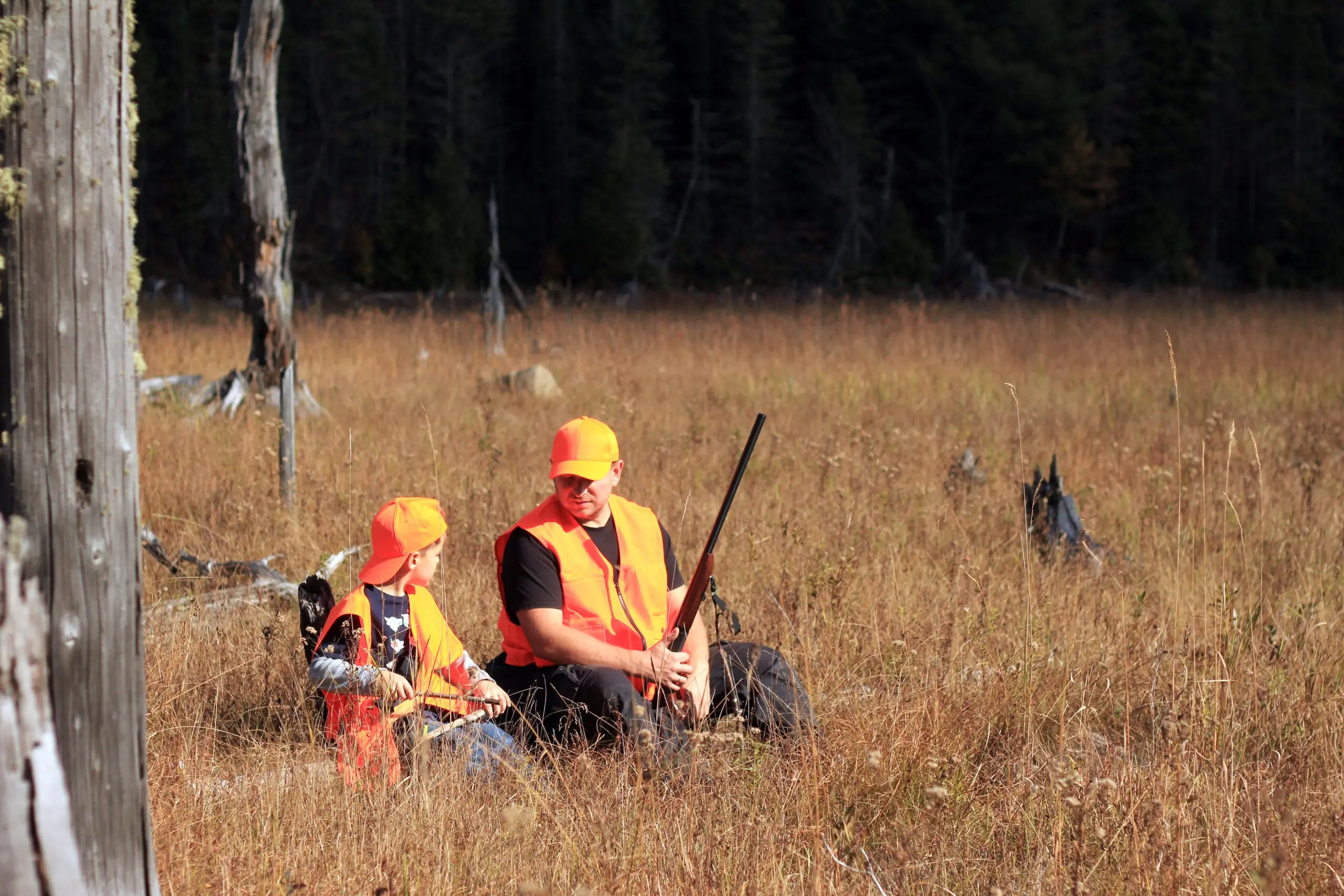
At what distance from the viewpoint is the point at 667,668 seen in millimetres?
3738

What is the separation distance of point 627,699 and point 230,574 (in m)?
2.47

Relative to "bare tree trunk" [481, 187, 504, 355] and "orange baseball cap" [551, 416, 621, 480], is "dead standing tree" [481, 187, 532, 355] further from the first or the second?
"orange baseball cap" [551, 416, 621, 480]

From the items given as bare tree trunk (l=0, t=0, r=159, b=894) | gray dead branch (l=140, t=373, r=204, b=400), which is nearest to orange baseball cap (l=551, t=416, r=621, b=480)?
bare tree trunk (l=0, t=0, r=159, b=894)

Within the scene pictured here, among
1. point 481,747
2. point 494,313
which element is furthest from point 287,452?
point 494,313

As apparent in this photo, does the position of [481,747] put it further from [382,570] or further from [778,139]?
[778,139]

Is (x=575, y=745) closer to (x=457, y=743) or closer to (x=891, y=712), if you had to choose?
(x=457, y=743)

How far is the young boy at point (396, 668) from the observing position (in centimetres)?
342

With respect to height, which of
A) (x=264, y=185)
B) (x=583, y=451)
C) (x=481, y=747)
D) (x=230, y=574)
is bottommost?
(x=230, y=574)

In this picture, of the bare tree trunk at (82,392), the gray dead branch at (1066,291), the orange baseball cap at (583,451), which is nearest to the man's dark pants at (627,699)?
the orange baseball cap at (583,451)

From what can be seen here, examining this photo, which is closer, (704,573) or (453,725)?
(453,725)

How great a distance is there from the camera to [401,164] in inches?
1663

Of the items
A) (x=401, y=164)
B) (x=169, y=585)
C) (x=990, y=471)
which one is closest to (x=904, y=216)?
(x=401, y=164)

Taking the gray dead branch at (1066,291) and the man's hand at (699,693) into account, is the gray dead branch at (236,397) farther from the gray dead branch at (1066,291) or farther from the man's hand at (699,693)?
the gray dead branch at (1066,291)

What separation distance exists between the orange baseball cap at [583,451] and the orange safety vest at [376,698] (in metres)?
0.55
